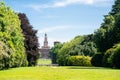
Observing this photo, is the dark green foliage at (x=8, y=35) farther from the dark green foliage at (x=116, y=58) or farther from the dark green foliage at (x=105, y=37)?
the dark green foliage at (x=105, y=37)

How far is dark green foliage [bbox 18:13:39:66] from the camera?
76.1 m

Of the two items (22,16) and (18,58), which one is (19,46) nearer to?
(18,58)

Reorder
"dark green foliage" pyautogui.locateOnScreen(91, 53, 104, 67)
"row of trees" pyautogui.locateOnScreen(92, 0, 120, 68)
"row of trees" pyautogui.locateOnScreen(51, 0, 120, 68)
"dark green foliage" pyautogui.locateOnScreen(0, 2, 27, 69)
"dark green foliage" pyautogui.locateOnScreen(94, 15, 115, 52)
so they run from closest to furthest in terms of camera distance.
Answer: "dark green foliage" pyautogui.locateOnScreen(0, 2, 27, 69) → "row of trees" pyautogui.locateOnScreen(51, 0, 120, 68) → "row of trees" pyautogui.locateOnScreen(92, 0, 120, 68) → "dark green foliage" pyautogui.locateOnScreen(94, 15, 115, 52) → "dark green foliage" pyautogui.locateOnScreen(91, 53, 104, 67)

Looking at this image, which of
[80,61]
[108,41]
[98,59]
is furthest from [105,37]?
[80,61]

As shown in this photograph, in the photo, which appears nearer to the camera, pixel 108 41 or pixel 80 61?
pixel 108 41

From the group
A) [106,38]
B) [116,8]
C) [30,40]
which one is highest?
[116,8]

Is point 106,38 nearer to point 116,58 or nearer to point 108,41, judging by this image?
point 108,41

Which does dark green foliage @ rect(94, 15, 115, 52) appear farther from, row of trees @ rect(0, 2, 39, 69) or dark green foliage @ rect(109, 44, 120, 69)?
row of trees @ rect(0, 2, 39, 69)

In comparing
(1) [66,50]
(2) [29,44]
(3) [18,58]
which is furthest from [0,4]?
(1) [66,50]

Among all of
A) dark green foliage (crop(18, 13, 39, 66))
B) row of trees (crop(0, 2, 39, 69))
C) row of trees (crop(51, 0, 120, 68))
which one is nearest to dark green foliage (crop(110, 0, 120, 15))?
row of trees (crop(51, 0, 120, 68))

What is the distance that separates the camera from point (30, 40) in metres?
76.1

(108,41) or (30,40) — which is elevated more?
(30,40)

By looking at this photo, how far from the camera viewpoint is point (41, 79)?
92.4 ft

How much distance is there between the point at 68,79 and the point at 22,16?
51.3 metres
